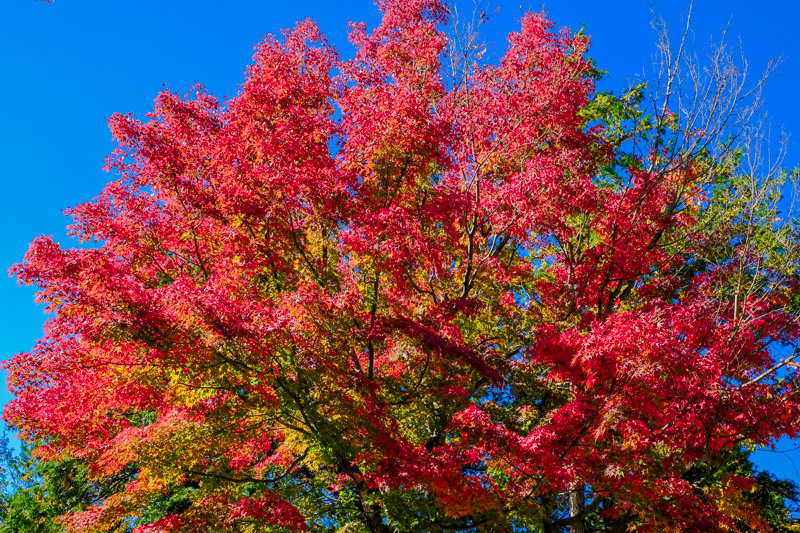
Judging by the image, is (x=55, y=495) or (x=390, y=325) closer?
(x=390, y=325)

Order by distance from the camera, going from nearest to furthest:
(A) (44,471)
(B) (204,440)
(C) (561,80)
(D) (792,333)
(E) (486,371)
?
(E) (486,371)
(B) (204,440)
(D) (792,333)
(C) (561,80)
(A) (44,471)

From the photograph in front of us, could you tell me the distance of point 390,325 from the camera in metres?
7.93

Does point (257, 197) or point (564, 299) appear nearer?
point (257, 197)

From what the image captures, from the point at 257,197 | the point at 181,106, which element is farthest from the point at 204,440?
Result: the point at 181,106

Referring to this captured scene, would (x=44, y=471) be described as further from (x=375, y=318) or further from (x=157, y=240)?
(x=375, y=318)

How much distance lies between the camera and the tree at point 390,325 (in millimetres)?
7527

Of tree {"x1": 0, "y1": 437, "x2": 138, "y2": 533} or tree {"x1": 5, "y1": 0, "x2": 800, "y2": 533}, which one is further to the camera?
tree {"x1": 0, "y1": 437, "x2": 138, "y2": 533}

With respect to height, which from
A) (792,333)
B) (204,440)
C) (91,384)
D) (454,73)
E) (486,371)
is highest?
(454,73)

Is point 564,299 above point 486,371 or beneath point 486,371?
above

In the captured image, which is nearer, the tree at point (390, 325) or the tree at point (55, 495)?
the tree at point (390, 325)

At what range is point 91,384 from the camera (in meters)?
9.90

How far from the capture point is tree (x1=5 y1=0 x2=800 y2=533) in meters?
7.53

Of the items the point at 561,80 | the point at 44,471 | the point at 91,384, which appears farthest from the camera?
the point at 44,471

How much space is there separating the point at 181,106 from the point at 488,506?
29.6 feet
